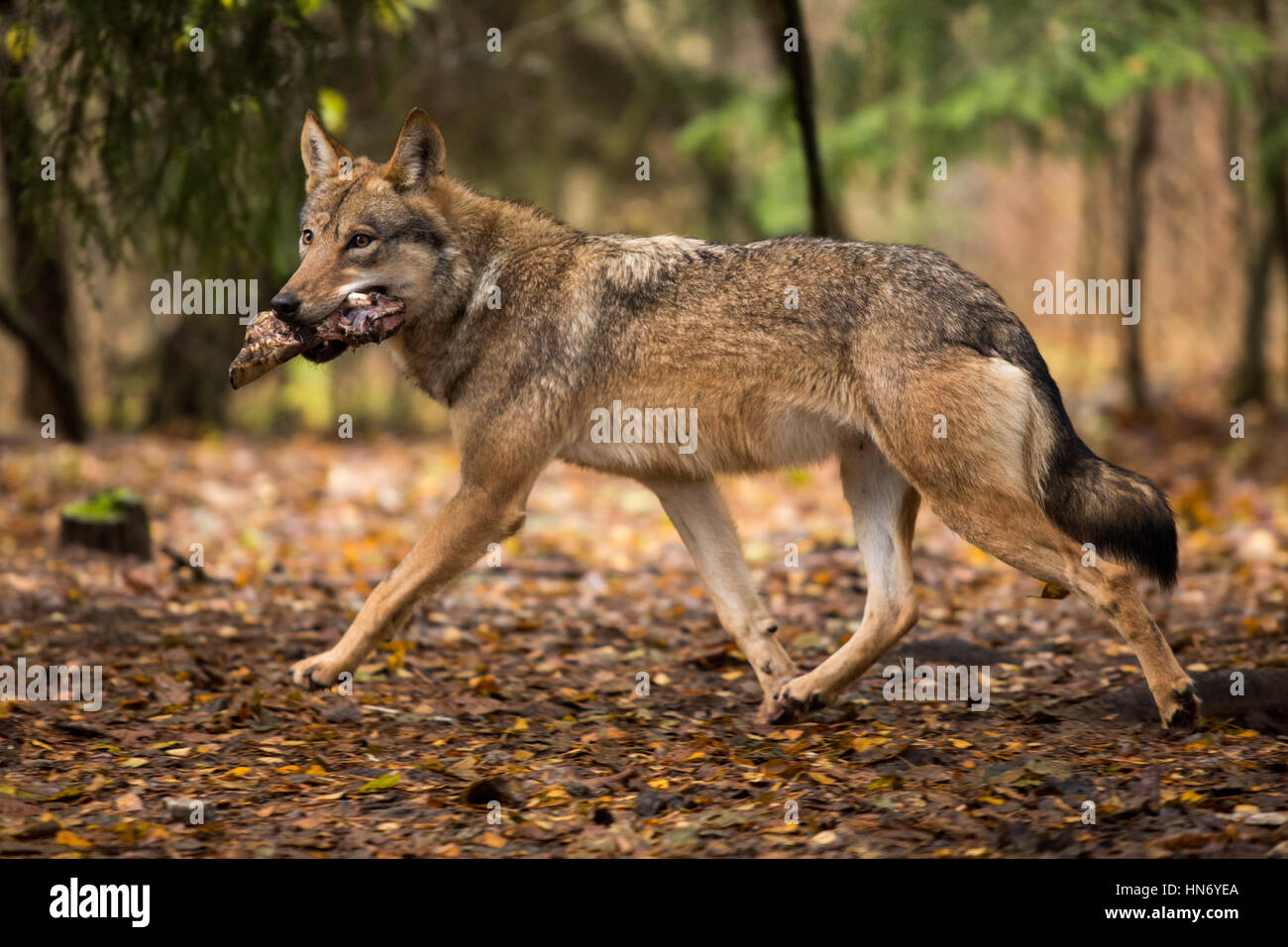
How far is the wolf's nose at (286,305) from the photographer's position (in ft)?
17.6

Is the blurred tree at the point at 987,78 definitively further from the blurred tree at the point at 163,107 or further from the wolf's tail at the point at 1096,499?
the wolf's tail at the point at 1096,499

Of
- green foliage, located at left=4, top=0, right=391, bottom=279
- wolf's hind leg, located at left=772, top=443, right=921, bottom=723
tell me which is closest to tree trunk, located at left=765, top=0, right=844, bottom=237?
green foliage, located at left=4, top=0, right=391, bottom=279

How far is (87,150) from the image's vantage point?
7.07 metres

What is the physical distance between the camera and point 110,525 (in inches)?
317

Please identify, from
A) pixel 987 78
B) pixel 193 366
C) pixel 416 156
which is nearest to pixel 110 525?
pixel 416 156

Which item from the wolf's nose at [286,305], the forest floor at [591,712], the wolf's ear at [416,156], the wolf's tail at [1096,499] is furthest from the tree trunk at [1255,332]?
the wolf's nose at [286,305]

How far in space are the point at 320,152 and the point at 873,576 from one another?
3.31 metres

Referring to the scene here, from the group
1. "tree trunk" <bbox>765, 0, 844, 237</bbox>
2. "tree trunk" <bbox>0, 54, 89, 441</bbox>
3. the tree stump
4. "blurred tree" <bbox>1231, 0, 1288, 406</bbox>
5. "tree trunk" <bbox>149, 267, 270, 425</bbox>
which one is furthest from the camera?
"tree trunk" <bbox>149, 267, 270, 425</bbox>

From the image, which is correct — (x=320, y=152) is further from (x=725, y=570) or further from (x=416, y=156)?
(x=725, y=570)

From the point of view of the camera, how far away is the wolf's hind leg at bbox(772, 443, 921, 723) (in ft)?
18.2

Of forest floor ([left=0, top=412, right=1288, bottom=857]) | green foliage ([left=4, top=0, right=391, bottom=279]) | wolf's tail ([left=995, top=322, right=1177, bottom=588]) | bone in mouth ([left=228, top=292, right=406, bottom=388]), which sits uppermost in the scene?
green foliage ([left=4, top=0, right=391, bottom=279])

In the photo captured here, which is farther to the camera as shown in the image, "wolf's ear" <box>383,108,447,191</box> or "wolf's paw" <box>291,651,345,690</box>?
"wolf's ear" <box>383,108,447,191</box>

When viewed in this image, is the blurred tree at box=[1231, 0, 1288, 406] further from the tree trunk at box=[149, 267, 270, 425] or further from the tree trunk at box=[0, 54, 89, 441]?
the tree trunk at box=[149, 267, 270, 425]
